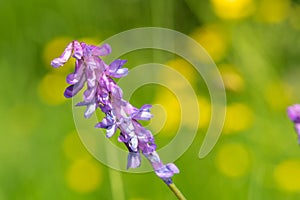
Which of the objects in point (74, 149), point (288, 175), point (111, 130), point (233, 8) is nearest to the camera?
point (111, 130)

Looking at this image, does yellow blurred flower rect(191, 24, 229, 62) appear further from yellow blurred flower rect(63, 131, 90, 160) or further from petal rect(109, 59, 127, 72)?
petal rect(109, 59, 127, 72)

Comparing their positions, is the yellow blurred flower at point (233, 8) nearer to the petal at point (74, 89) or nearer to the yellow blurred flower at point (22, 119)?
the yellow blurred flower at point (22, 119)

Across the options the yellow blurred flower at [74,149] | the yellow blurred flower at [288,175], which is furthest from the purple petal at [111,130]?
the yellow blurred flower at [74,149]

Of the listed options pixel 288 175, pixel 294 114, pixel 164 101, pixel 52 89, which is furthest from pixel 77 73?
pixel 52 89

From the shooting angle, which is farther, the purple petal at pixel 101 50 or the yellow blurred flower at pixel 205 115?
the yellow blurred flower at pixel 205 115

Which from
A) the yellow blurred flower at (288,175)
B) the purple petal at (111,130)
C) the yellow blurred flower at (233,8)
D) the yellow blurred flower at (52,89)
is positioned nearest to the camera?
the purple petal at (111,130)

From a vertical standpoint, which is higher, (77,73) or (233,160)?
(233,160)

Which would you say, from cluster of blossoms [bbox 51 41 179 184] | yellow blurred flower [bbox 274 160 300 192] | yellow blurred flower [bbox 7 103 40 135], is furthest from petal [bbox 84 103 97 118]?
yellow blurred flower [bbox 7 103 40 135]

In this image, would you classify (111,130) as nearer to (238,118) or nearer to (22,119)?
(238,118)
